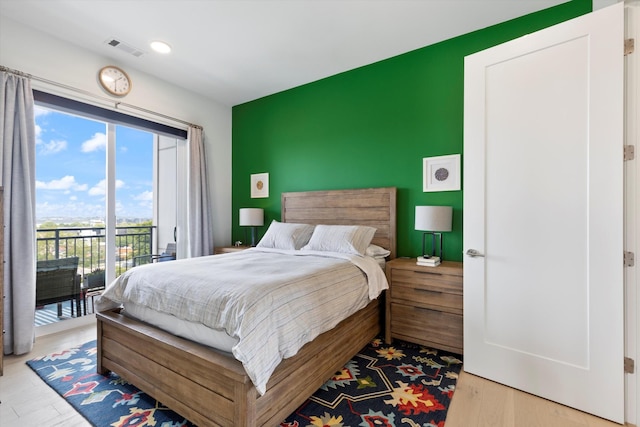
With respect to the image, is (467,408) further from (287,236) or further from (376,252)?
(287,236)

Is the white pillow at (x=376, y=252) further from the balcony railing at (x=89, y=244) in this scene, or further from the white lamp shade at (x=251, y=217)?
the balcony railing at (x=89, y=244)

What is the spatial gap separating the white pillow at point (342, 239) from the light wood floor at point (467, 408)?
4.19 ft

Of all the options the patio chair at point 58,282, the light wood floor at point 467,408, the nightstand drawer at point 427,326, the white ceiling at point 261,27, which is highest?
the white ceiling at point 261,27

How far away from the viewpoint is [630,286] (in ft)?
5.13

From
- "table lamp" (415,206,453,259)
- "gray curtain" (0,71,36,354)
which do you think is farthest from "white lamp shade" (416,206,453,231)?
"gray curtain" (0,71,36,354)

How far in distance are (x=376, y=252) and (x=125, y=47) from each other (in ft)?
10.8

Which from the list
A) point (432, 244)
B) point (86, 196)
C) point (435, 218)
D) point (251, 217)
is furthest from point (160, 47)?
point (432, 244)

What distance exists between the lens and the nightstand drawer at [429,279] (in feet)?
7.48

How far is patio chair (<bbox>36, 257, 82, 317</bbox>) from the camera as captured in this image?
281cm

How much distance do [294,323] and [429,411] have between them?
0.95 m

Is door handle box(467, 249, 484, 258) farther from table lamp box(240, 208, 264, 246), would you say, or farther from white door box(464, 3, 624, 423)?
table lamp box(240, 208, 264, 246)

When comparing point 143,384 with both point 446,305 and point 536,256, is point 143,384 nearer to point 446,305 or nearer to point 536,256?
point 446,305

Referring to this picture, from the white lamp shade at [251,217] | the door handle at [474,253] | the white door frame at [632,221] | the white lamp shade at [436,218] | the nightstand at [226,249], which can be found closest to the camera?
the white door frame at [632,221]

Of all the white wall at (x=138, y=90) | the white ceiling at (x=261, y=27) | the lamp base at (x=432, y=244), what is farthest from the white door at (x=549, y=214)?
the white wall at (x=138, y=90)
